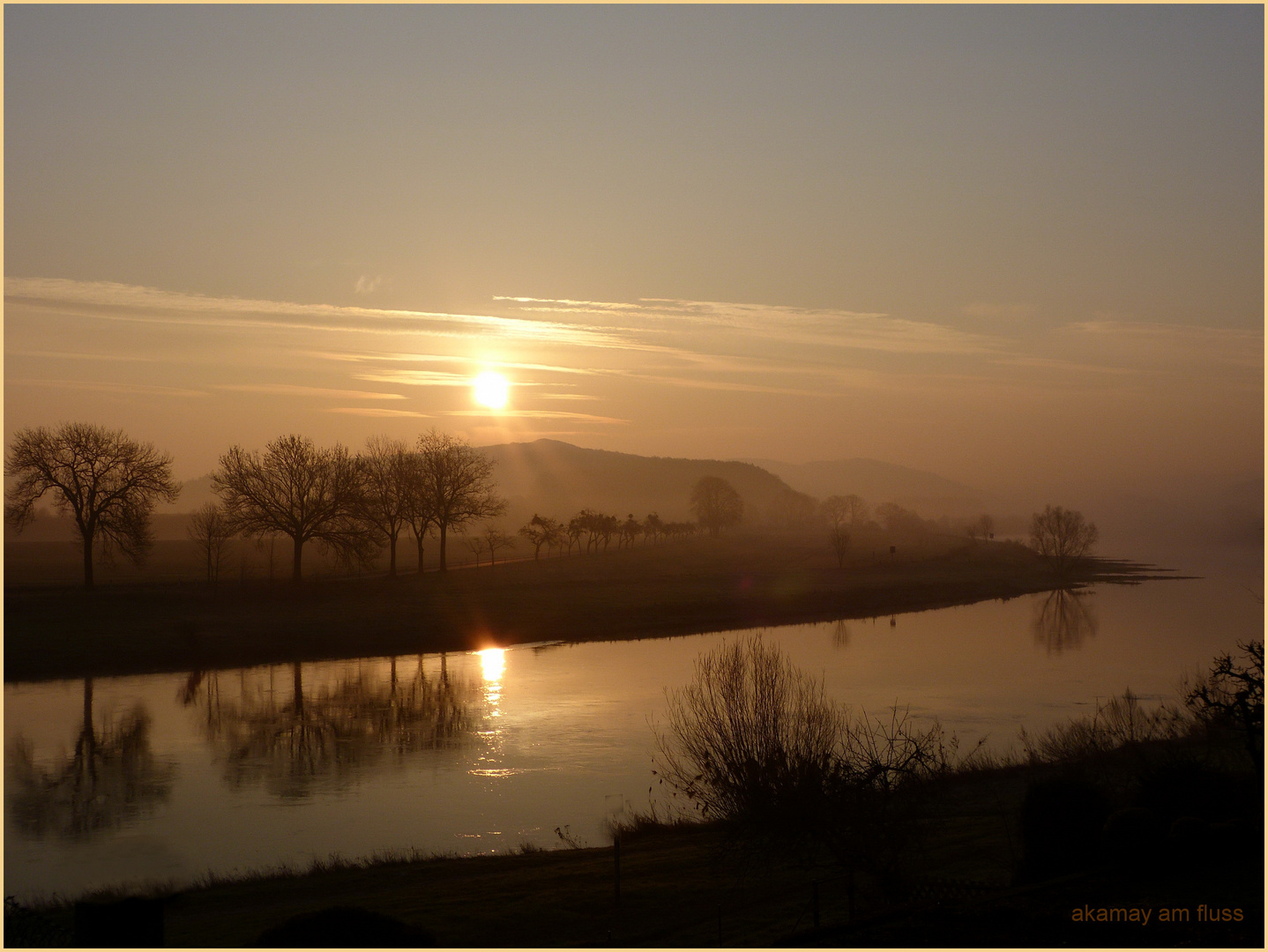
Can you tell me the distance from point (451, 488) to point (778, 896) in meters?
63.8

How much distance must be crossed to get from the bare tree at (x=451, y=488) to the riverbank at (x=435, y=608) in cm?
425

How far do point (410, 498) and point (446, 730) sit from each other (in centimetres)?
→ 4248

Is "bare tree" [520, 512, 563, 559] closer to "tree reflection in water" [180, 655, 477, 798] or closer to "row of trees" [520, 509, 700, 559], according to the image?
"row of trees" [520, 509, 700, 559]

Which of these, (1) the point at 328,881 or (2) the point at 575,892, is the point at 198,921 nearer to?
(1) the point at 328,881

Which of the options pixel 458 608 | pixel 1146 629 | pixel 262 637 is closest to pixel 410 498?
pixel 458 608

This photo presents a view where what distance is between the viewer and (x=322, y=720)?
Result: 119 ft

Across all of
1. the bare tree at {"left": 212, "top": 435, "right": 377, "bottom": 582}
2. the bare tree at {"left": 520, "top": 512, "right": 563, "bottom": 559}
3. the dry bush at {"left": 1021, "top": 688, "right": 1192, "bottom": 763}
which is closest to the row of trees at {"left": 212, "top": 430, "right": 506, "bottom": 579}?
the bare tree at {"left": 212, "top": 435, "right": 377, "bottom": 582}

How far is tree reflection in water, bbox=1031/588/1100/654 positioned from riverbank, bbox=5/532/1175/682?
496cm

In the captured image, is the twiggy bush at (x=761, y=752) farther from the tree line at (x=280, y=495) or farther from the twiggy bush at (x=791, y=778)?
the tree line at (x=280, y=495)

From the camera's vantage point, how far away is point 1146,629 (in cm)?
6284

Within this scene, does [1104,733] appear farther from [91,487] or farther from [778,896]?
[91,487]

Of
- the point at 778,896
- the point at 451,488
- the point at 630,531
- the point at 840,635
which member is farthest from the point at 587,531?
the point at 778,896

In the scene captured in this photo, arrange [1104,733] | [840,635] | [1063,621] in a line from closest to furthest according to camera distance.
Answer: [1104,733]
[840,635]
[1063,621]

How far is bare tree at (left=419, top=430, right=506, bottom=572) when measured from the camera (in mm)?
77250
